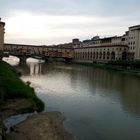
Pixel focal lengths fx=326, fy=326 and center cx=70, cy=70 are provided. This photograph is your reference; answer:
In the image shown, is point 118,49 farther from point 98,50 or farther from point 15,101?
point 15,101

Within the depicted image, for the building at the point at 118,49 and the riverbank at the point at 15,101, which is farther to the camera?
the building at the point at 118,49

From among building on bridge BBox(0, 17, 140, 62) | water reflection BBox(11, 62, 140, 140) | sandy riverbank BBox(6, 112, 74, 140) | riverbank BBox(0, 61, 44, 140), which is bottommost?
water reflection BBox(11, 62, 140, 140)

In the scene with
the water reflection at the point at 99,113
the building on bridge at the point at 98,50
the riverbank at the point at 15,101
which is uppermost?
the building on bridge at the point at 98,50

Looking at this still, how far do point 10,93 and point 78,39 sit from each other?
17654 cm

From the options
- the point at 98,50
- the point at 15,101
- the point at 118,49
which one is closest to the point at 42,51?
the point at 98,50

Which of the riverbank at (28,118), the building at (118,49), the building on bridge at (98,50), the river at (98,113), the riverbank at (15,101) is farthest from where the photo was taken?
the building on bridge at (98,50)

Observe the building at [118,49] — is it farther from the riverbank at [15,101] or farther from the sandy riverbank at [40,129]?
the sandy riverbank at [40,129]

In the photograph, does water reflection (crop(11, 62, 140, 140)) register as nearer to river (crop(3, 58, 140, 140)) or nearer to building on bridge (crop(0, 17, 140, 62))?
river (crop(3, 58, 140, 140))

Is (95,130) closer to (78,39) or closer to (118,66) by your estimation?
(118,66)

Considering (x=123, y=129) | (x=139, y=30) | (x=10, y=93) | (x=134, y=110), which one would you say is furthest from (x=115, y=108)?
(x=139, y=30)

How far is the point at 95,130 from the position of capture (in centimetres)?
1908

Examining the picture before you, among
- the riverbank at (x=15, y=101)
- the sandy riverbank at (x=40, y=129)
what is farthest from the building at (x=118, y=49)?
the sandy riverbank at (x=40, y=129)

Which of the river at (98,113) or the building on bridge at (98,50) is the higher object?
the building on bridge at (98,50)

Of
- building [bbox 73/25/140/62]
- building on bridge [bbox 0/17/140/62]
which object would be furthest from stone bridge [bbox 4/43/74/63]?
building [bbox 73/25/140/62]
